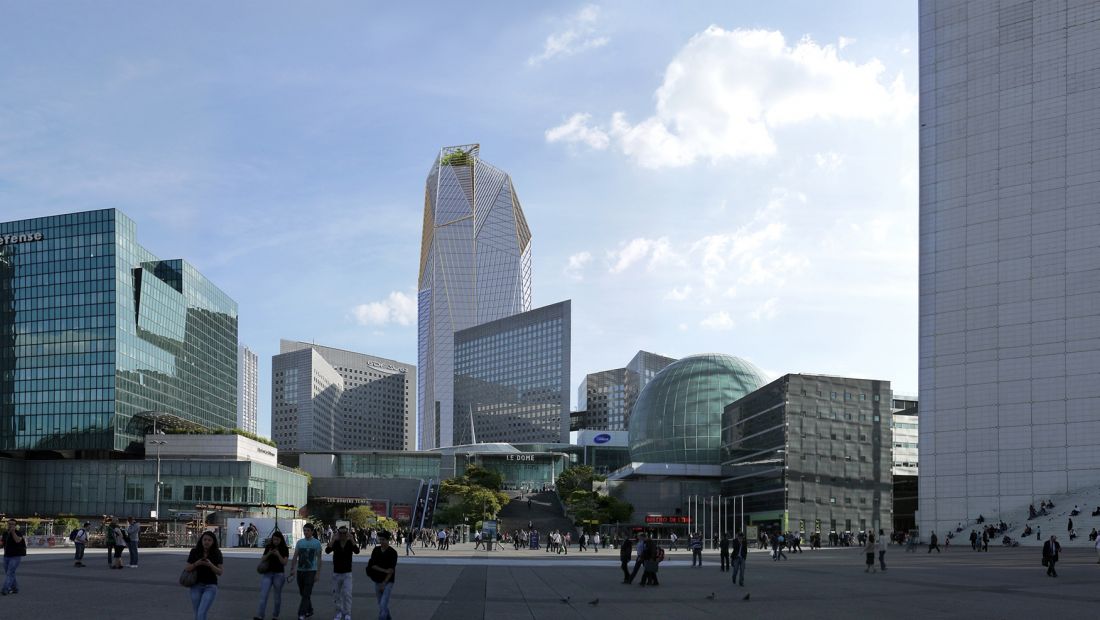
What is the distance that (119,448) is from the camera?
12638 centimetres

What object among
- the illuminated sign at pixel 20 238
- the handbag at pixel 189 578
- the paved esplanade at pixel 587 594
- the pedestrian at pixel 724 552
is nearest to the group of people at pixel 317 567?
the handbag at pixel 189 578

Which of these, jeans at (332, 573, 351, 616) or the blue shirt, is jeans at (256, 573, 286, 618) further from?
jeans at (332, 573, 351, 616)

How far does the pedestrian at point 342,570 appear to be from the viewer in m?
19.4

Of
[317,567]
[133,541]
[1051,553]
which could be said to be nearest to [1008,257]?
[1051,553]

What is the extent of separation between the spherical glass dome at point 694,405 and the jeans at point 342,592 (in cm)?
12017

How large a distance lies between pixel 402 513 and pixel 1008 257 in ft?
285

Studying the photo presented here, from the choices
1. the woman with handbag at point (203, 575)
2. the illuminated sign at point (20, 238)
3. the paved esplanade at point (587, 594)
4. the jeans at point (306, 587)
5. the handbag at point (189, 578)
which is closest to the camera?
the handbag at point (189, 578)

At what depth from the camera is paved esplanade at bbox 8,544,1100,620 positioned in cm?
2259

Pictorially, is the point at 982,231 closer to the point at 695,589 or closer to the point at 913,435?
the point at 913,435

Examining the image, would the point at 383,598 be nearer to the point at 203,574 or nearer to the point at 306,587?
the point at 306,587

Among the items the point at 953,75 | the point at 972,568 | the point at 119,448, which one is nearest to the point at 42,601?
the point at 972,568

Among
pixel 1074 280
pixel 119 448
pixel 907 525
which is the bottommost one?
pixel 907 525

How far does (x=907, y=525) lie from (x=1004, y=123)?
61763 millimetres

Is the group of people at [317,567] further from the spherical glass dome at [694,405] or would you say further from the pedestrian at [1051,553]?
the spherical glass dome at [694,405]
